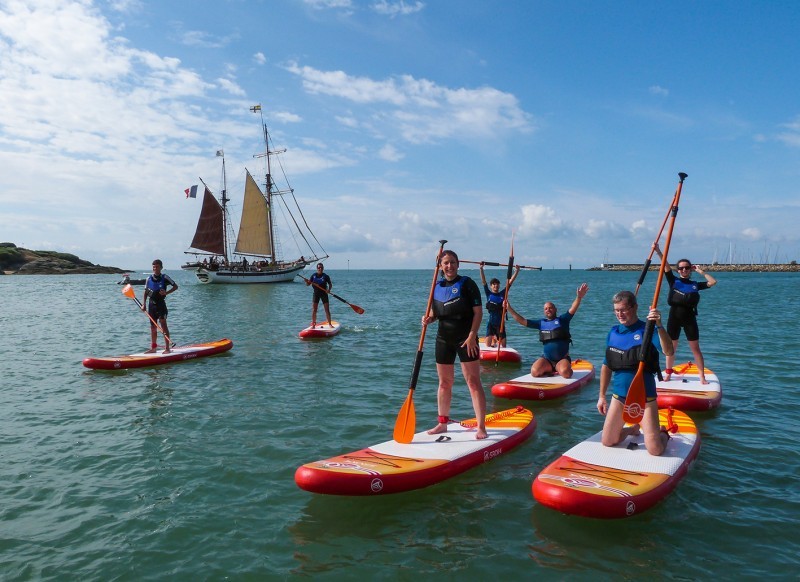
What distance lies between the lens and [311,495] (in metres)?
6.60

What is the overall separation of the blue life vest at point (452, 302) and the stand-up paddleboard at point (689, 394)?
5.19 meters

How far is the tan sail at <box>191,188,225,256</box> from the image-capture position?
73.9 metres

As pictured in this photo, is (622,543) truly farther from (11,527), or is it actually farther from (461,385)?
(461,385)

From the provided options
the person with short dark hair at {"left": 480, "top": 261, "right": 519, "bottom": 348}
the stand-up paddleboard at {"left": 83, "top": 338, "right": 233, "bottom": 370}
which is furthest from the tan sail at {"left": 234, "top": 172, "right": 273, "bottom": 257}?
the person with short dark hair at {"left": 480, "top": 261, "right": 519, "bottom": 348}

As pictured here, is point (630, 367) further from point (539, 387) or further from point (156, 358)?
point (156, 358)

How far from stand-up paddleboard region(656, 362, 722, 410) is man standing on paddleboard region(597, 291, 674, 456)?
3413mm

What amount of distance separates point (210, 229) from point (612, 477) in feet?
250

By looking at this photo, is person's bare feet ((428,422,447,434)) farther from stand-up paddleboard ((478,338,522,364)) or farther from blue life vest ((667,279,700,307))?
stand-up paddleboard ((478,338,522,364))

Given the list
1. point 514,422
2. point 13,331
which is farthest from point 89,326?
point 514,422

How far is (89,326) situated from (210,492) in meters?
22.5

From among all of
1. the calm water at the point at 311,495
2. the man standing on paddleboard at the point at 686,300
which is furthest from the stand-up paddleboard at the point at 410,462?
the man standing on paddleboard at the point at 686,300

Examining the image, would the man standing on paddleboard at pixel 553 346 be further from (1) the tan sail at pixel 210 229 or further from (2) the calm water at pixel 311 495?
(1) the tan sail at pixel 210 229

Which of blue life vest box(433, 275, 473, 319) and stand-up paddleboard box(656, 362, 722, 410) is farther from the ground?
blue life vest box(433, 275, 473, 319)

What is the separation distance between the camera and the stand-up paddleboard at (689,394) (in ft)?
32.7
